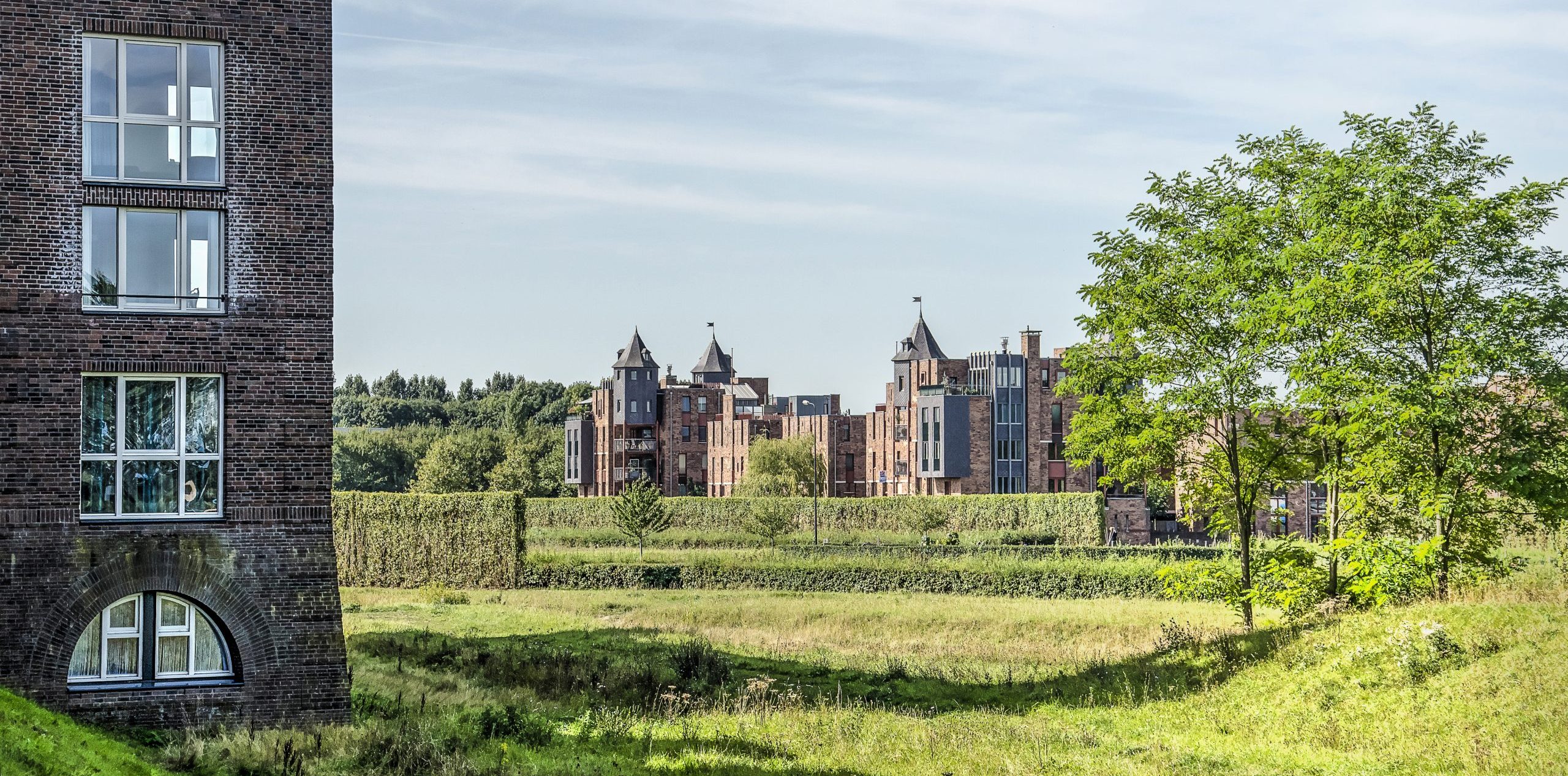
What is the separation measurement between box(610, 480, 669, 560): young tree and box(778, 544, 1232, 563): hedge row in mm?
7466

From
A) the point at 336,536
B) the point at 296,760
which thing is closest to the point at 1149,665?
the point at 296,760

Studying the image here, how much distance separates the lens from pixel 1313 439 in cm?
2975

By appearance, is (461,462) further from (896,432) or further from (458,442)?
(896,432)

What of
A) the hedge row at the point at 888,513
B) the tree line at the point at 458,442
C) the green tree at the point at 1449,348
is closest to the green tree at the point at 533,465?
the tree line at the point at 458,442

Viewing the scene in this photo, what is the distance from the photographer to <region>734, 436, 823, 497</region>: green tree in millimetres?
89125

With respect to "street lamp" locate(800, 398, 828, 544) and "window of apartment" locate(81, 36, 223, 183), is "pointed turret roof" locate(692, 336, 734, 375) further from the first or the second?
"window of apartment" locate(81, 36, 223, 183)

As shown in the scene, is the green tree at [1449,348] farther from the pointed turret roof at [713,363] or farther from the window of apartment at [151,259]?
the pointed turret roof at [713,363]

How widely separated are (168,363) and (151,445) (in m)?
1.19

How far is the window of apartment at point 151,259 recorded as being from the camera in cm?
1928

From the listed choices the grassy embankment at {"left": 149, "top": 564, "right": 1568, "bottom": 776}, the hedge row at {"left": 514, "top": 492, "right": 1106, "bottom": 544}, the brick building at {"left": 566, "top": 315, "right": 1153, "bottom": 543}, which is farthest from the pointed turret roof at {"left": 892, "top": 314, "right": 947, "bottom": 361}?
the grassy embankment at {"left": 149, "top": 564, "right": 1568, "bottom": 776}

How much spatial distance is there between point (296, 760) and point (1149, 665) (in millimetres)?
15611

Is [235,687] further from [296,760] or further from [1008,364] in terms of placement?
[1008,364]

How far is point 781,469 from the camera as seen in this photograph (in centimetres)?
9081

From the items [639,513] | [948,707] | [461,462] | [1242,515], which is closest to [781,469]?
[639,513]
